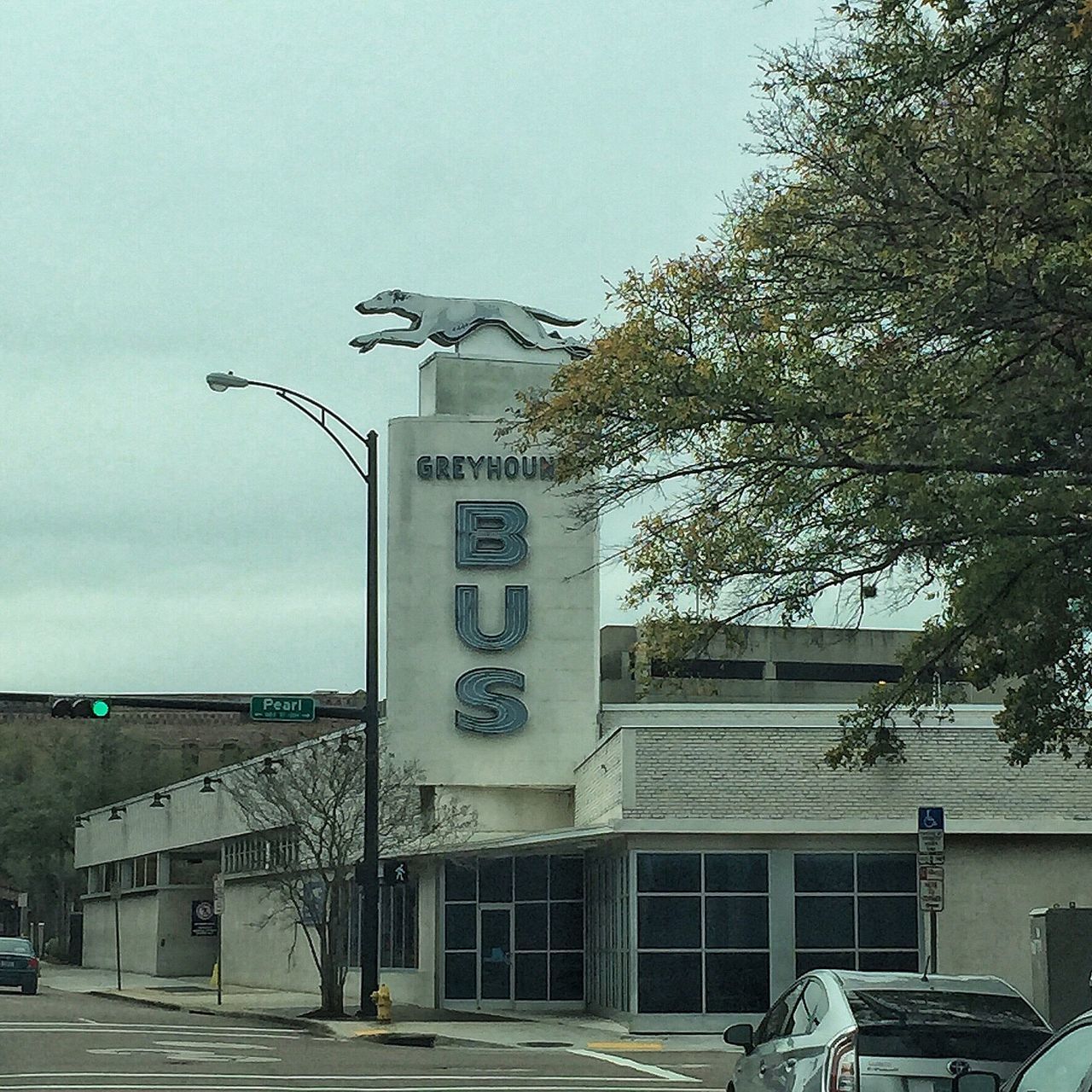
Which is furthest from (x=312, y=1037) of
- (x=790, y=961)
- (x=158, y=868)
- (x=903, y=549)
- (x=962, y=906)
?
(x=158, y=868)

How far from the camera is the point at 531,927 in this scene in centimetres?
3997

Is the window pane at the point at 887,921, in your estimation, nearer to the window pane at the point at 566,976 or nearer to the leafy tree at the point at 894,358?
the window pane at the point at 566,976

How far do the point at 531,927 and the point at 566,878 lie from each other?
1234 mm

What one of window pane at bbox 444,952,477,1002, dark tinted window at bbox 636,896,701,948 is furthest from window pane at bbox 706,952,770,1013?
window pane at bbox 444,952,477,1002

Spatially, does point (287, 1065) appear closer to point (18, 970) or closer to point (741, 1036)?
point (741, 1036)

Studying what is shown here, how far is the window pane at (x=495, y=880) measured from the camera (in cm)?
4034

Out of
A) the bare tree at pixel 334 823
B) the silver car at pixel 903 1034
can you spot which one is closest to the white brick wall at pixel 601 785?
the bare tree at pixel 334 823

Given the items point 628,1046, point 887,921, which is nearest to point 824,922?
point 887,921

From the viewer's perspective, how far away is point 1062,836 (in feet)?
109

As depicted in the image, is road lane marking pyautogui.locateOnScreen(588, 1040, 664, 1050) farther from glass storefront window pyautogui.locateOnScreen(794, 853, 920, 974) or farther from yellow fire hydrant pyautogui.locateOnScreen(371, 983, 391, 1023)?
yellow fire hydrant pyautogui.locateOnScreen(371, 983, 391, 1023)

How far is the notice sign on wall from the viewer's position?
50.3 meters

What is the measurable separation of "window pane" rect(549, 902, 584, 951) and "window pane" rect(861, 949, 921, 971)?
7369 millimetres

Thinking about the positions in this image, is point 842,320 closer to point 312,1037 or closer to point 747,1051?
point 747,1051

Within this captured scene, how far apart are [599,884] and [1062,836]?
891cm
